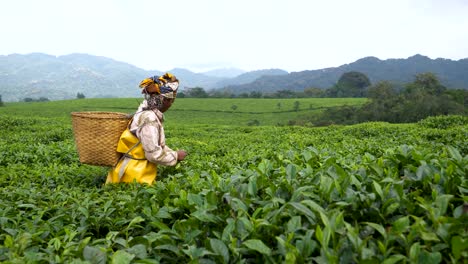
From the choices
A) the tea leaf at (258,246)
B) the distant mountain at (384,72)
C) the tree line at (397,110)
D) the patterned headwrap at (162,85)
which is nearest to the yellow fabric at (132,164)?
the patterned headwrap at (162,85)

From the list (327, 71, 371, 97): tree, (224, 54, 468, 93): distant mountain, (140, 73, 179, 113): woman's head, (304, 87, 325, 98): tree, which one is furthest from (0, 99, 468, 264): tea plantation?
(224, 54, 468, 93): distant mountain

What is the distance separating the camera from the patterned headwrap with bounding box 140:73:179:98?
4.69 meters

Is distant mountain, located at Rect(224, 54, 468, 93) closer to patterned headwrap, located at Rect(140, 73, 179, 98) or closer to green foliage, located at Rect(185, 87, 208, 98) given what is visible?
green foliage, located at Rect(185, 87, 208, 98)

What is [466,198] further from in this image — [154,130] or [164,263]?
[154,130]

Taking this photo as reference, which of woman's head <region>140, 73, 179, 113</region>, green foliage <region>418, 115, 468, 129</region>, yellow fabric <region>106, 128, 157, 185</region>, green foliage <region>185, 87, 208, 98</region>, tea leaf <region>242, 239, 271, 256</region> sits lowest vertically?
green foliage <region>185, 87, 208, 98</region>

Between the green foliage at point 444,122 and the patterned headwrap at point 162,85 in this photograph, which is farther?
the green foliage at point 444,122

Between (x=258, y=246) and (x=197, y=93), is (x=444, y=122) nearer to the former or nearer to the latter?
(x=258, y=246)

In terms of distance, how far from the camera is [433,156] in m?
2.75

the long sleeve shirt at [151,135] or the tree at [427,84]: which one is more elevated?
the long sleeve shirt at [151,135]

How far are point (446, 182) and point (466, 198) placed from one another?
0.31 m

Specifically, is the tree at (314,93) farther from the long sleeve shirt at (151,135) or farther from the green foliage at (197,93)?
the long sleeve shirt at (151,135)

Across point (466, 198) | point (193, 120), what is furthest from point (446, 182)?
point (193, 120)

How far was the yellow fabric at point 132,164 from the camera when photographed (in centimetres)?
459

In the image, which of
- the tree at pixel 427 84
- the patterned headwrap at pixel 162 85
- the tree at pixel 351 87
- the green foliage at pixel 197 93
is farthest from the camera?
the tree at pixel 351 87
